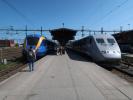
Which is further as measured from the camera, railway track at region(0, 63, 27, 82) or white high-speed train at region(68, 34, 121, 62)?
white high-speed train at region(68, 34, 121, 62)

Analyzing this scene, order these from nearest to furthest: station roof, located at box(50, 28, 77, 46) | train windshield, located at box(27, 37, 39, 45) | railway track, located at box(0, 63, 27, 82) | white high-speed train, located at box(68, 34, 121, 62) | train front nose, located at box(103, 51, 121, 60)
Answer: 1. railway track, located at box(0, 63, 27, 82)
2. train front nose, located at box(103, 51, 121, 60)
3. white high-speed train, located at box(68, 34, 121, 62)
4. train windshield, located at box(27, 37, 39, 45)
5. station roof, located at box(50, 28, 77, 46)

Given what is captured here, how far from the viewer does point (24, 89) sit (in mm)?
9453

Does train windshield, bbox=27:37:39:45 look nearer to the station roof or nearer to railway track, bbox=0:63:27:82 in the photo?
railway track, bbox=0:63:27:82

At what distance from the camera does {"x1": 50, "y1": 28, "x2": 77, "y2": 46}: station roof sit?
58.1 m

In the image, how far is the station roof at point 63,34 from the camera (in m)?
58.1

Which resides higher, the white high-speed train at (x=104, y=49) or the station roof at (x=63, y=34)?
the station roof at (x=63, y=34)

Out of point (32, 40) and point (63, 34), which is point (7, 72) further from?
point (63, 34)

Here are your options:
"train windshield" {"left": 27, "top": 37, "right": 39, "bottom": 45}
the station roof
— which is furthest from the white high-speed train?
the station roof

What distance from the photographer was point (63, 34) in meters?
61.8

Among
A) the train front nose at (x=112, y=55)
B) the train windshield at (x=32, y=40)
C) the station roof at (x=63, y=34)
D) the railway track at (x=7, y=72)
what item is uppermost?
the station roof at (x=63, y=34)

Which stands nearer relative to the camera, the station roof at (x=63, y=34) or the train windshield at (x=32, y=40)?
the train windshield at (x=32, y=40)

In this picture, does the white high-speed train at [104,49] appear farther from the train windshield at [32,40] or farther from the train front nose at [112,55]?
the train windshield at [32,40]

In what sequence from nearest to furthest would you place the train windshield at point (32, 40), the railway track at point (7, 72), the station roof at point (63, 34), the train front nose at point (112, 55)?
→ the railway track at point (7, 72)
the train front nose at point (112, 55)
the train windshield at point (32, 40)
the station roof at point (63, 34)

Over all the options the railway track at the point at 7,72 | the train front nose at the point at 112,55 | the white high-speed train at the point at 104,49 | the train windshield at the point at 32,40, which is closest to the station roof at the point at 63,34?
the train windshield at the point at 32,40
